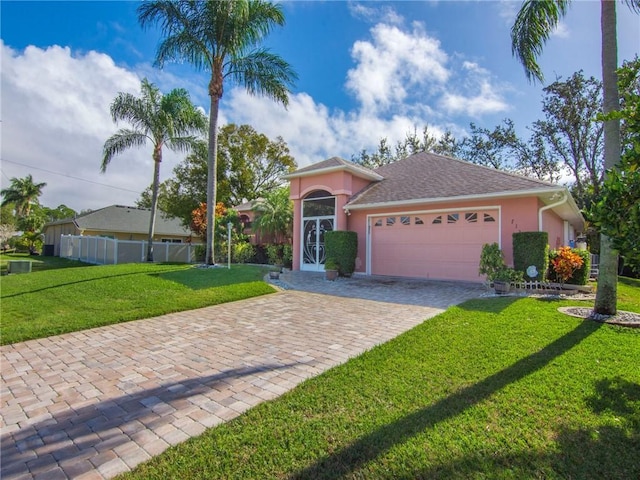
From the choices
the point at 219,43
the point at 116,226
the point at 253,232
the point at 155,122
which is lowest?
the point at 253,232

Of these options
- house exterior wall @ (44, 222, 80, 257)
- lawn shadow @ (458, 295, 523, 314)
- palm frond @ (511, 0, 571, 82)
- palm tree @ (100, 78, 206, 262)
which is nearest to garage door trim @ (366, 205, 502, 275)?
lawn shadow @ (458, 295, 523, 314)

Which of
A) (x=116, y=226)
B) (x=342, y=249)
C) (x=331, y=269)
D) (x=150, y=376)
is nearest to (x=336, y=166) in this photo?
(x=342, y=249)

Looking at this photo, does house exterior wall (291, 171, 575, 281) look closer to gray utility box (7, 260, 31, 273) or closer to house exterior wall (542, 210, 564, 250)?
house exterior wall (542, 210, 564, 250)

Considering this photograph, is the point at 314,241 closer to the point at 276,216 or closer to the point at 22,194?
the point at 276,216

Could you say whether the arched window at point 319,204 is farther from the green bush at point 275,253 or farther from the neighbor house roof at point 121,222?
the neighbor house roof at point 121,222

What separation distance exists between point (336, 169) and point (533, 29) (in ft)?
27.2

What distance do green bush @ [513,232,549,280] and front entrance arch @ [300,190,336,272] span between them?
24.6 ft

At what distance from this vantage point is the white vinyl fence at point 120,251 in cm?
2262

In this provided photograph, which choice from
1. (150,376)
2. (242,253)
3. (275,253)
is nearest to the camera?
(150,376)

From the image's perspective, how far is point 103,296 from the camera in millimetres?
9656

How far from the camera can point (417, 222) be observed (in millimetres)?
13773

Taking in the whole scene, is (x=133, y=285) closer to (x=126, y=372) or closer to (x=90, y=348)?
(x=90, y=348)

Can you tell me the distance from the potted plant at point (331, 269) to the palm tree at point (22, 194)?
56.1 metres

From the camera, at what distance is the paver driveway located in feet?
9.89
